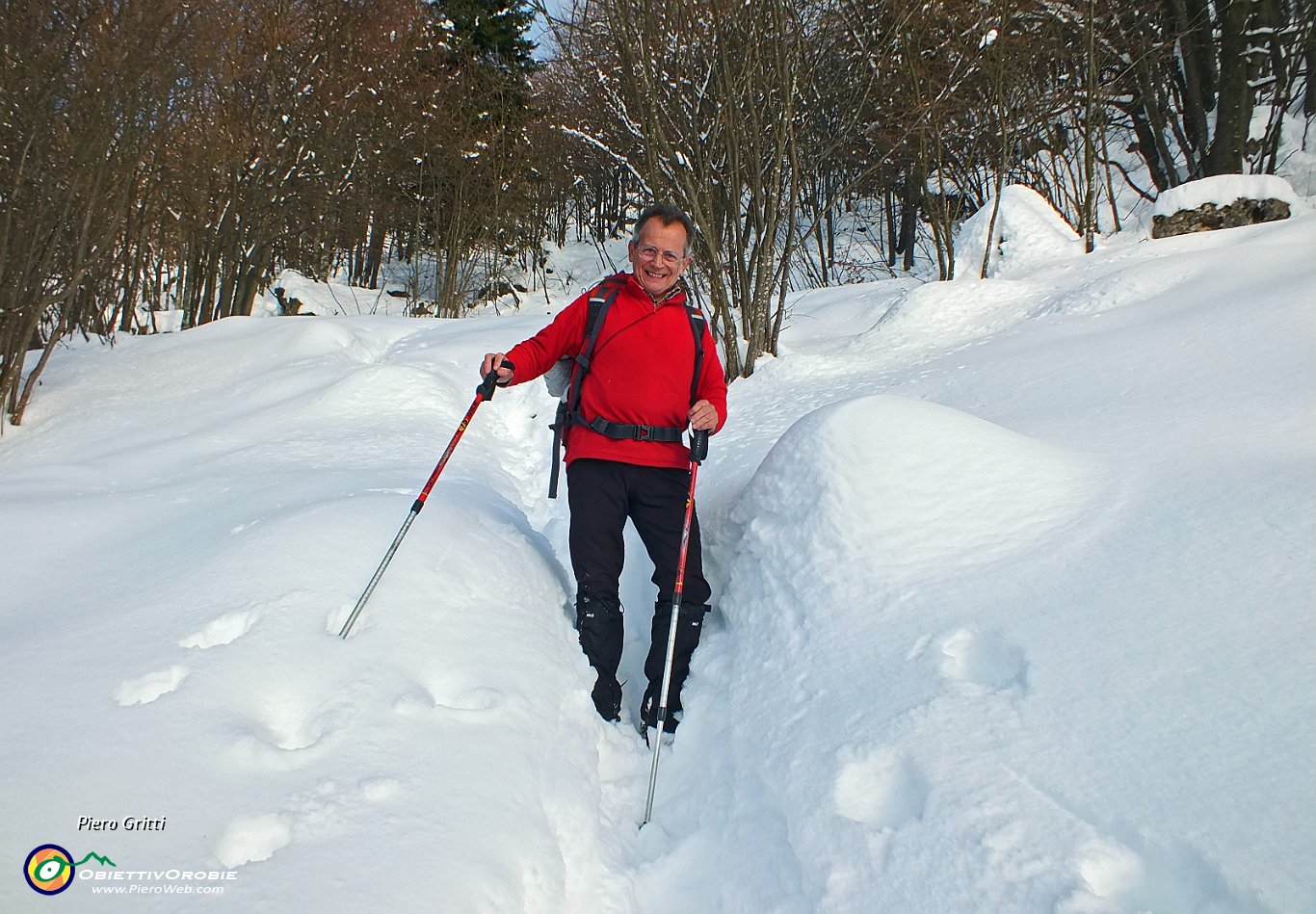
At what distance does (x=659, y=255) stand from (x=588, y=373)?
532mm

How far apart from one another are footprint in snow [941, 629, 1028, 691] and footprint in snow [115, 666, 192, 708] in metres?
2.08

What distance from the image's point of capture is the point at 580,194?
25.4 m

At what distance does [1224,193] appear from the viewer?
718cm

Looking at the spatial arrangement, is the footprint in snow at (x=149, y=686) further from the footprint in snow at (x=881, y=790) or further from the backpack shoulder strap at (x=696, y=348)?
the backpack shoulder strap at (x=696, y=348)

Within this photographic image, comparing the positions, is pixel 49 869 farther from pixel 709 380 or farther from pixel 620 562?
pixel 709 380

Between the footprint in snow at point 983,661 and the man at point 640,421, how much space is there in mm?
1038

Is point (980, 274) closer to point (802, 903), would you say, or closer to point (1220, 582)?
point (1220, 582)

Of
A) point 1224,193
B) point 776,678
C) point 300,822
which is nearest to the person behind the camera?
point 300,822

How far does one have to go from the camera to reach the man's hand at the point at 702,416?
113 inches

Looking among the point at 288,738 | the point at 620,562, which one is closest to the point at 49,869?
the point at 288,738

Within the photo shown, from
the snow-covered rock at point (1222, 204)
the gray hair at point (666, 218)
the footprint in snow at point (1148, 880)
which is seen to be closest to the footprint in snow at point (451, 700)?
the footprint in snow at point (1148, 880)

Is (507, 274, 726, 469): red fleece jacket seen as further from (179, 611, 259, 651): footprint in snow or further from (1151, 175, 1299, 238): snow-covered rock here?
(1151, 175, 1299, 238): snow-covered rock

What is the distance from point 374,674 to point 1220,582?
2.24 metres

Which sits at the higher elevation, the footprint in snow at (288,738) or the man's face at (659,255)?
the man's face at (659,255)
